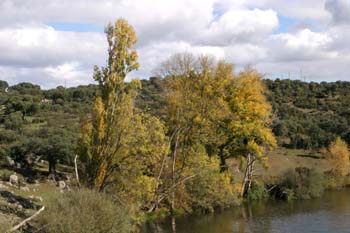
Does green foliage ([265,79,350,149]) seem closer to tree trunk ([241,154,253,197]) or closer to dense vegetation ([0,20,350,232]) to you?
dense vegetation ([0,20,350,232])

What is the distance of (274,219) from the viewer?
39781 millimetres

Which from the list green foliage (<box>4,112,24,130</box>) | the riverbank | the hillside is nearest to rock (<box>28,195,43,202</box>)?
the riverbank

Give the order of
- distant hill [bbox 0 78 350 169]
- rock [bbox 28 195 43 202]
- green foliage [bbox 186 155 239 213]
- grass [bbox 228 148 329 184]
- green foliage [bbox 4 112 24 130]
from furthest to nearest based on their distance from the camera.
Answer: green foliage [bbox 4 112 24 130], grass [bbox 228 148 329 184], distant hill [bbox 0 78 350 169], green foliage [bbox 186 155 239 213], rock [bbox 28 195 43 202]

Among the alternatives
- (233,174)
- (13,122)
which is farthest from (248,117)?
(13,122)

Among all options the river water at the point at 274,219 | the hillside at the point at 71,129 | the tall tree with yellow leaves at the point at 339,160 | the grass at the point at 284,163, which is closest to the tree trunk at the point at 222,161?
the river water at the point at 274,219

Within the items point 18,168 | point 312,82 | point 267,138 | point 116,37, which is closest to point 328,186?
point 267,138

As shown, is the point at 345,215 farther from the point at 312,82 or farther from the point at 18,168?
the point at 312,82

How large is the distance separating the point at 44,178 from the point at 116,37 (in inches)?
870

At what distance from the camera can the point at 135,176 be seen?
29516mm

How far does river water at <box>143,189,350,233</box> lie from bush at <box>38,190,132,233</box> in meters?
11.1

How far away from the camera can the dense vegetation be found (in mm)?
27359

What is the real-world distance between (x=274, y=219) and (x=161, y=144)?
13891 mm

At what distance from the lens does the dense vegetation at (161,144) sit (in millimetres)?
27359

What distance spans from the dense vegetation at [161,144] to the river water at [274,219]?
1.84 meters
